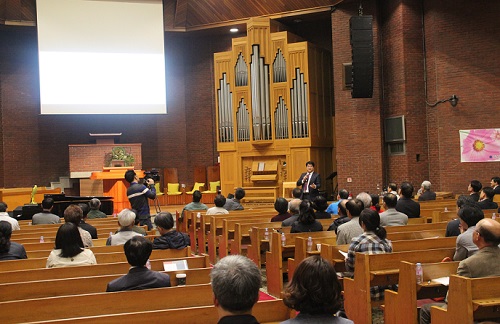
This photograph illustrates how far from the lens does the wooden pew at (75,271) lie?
443 cm

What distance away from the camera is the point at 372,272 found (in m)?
4.73

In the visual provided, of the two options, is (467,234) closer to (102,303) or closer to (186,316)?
(186,316)

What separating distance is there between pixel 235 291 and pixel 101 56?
15272 mm

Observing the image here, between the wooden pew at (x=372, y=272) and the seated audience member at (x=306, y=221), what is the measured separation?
1.77 meters

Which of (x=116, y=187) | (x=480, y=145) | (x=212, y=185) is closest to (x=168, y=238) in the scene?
(x=116, y=187)

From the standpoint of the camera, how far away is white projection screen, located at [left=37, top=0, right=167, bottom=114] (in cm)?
1627

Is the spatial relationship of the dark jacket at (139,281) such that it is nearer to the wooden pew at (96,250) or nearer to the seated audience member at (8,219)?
the wooden pew at (96,250)

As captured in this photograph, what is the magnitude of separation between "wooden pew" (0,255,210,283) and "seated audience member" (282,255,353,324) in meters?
2.43

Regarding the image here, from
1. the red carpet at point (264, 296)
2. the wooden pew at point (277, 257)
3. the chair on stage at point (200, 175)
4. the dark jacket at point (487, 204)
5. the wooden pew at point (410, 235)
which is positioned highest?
the chair on stage at point (200, 175)

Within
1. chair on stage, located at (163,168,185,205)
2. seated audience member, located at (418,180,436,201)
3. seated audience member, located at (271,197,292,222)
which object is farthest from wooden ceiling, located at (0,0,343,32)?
seated audience member, located at (271,197,292,222)

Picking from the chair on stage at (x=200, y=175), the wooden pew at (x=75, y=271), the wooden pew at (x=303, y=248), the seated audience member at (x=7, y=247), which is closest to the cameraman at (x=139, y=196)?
the wooden pew at (x=303, y=248)

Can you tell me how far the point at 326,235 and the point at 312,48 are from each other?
10379 millimetres

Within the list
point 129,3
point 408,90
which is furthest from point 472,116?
point 129,3

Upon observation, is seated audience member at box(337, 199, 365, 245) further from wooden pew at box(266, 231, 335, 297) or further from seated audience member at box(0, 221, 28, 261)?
seated audience member at box(0, 221, 28, 261)
